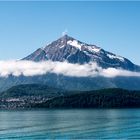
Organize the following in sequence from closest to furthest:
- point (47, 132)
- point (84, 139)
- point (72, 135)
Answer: point (84, 139) < point (72, 135) < point (47, 132)

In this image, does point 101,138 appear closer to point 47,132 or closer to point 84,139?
point 84,139

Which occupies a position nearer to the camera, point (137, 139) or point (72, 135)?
point (137, 139)

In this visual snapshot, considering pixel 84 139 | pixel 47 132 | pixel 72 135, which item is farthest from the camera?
pixel 47 132

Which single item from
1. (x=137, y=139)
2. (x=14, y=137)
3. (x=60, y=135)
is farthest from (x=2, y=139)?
(x=137, y=139)

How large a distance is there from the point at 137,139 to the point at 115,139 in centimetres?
517

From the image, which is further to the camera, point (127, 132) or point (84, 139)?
point (127, 132)

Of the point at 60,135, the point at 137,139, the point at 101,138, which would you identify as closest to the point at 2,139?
the point at 60,135

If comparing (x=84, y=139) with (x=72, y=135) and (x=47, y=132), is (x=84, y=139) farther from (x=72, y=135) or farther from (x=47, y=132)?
(x=47, y=132)

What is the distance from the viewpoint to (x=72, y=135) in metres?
111

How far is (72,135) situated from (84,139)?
9.29 meters

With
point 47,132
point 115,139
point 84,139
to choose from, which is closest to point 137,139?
point 115,139

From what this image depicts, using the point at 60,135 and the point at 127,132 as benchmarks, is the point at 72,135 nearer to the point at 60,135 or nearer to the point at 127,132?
the point at 60,135

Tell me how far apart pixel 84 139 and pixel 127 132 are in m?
21.9

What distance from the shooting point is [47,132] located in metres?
121
